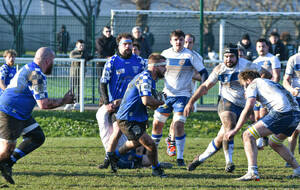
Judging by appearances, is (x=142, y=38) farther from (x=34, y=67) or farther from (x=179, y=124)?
(x=34, y=67)

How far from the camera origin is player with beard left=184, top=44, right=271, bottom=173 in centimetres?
852

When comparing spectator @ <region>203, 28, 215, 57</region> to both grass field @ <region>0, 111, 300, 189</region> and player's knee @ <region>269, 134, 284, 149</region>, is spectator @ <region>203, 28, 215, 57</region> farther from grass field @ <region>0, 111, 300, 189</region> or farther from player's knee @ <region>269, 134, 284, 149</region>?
player's knee @ <region>269, 134, 284, 149</region>

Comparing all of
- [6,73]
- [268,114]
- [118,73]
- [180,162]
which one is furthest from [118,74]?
[6,73]

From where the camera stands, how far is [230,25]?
17312 millimetres

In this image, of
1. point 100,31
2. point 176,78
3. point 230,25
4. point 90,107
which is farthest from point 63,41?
point 176,78

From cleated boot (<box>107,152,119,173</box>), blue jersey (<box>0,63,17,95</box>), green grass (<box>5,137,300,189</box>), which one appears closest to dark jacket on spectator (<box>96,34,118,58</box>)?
blue jersey (<box>0,63,17,95</box>)

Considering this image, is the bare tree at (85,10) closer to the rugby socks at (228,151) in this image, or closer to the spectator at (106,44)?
the spectator at (106,44)

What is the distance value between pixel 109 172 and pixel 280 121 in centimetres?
276

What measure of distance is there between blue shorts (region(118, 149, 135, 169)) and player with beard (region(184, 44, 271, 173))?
3.17 feet

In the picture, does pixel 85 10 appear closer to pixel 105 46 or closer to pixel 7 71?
pixel 105 46

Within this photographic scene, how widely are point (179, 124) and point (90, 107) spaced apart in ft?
17.9

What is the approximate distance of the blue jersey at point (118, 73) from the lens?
8.77 metres

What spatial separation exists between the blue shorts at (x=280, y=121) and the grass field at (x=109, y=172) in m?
0.78

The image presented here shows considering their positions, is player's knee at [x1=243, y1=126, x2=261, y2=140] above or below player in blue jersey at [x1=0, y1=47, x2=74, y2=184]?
below
